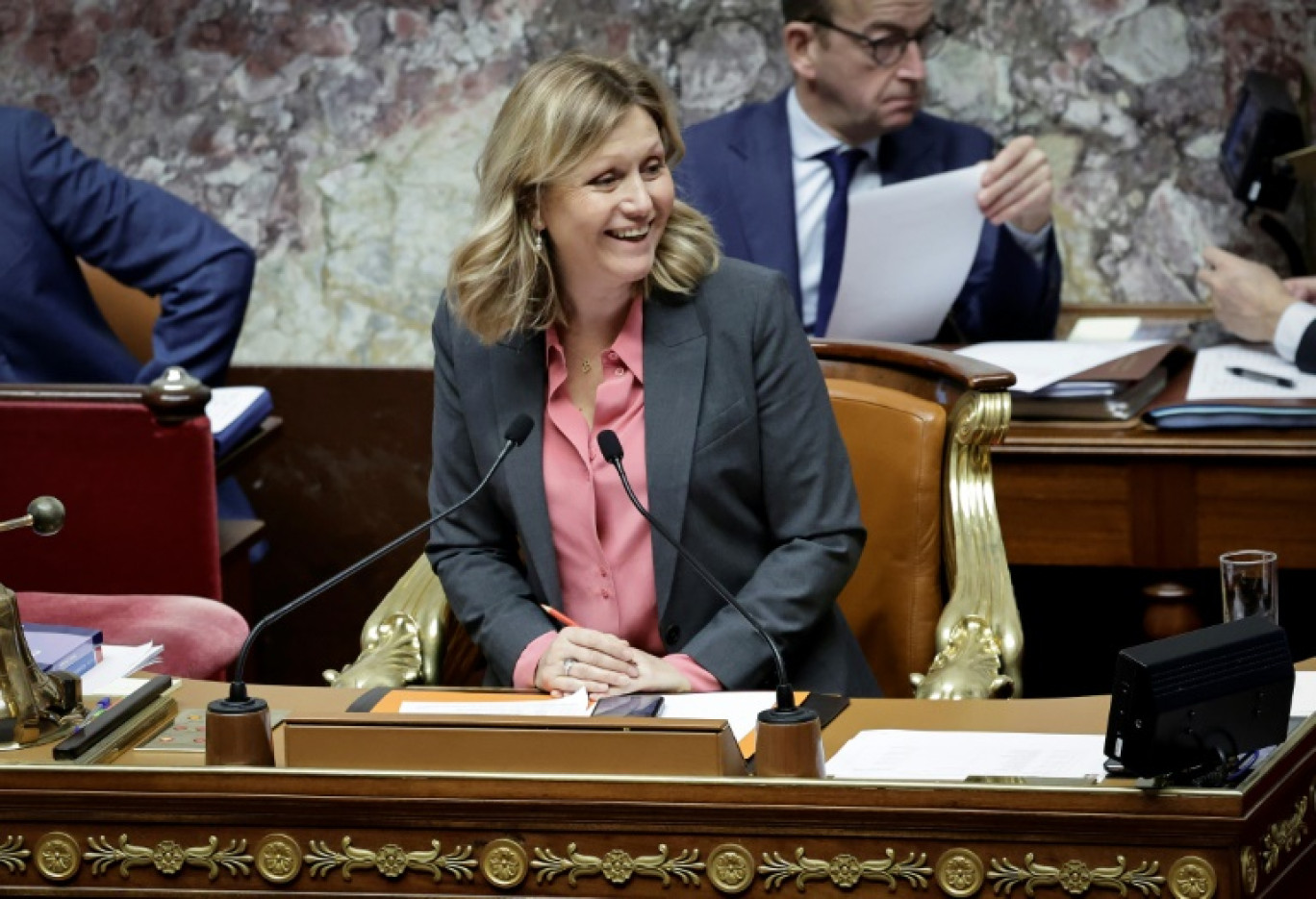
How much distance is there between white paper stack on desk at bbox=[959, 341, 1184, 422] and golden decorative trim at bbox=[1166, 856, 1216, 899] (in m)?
1.61

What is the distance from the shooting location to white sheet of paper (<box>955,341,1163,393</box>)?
3.19 meters

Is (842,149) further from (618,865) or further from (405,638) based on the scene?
(618,865)

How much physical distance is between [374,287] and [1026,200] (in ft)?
4.95

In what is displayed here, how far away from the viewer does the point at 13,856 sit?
5.93 feet

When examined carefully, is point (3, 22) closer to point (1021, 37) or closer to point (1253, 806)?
point (1021, 37)

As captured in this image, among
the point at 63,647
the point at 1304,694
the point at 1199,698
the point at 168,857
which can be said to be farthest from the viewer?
the point at 63,647

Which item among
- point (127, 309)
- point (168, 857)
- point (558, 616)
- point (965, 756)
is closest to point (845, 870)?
point (965, 756)

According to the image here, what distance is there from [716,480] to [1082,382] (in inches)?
41.6

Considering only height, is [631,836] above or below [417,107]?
below

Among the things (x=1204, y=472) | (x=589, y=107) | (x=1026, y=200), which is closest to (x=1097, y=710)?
A: (x=589, y=107)

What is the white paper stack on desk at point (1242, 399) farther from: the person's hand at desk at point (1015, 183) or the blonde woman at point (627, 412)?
the blonde woman at point (627, 412)

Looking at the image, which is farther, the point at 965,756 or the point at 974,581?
the point at 974,581

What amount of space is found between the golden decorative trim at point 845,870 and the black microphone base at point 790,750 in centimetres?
7

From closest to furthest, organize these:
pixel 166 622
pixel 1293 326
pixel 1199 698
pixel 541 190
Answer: pixel 1199 698, pixel 541 190, pixel 166 622, pixel 1293 326
